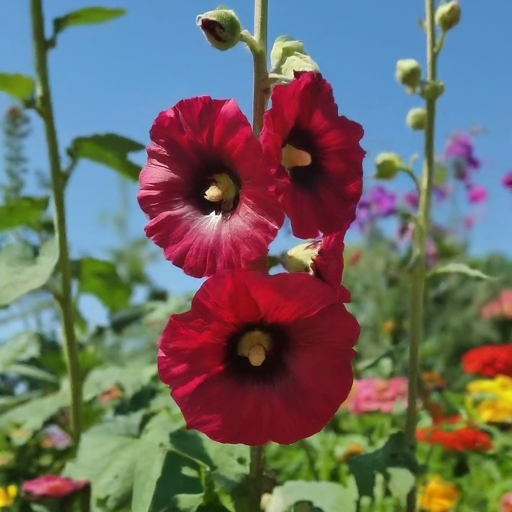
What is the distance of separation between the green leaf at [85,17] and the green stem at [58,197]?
3cm

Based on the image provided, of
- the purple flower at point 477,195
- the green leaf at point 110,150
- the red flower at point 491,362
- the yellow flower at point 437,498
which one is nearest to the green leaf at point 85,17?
the green leaf at point 110,150

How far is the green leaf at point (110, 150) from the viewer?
1.24m

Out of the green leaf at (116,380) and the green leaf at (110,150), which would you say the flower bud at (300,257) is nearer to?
the green leaf at (110,150)

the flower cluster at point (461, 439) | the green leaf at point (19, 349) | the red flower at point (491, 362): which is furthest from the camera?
the red flower at point (491, 362)

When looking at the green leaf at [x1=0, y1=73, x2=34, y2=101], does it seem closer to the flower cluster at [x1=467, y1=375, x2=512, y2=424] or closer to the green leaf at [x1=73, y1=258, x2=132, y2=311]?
the green leaf at [x1=73, y1=258, x2=132, y2=311]

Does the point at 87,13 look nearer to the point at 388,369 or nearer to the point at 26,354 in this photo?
the point at 26,354

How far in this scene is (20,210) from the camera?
1269mm

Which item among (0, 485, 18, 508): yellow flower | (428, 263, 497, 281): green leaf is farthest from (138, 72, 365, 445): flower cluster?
(0, 485, 18, 508): yellow flower

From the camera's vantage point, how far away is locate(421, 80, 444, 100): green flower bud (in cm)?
126

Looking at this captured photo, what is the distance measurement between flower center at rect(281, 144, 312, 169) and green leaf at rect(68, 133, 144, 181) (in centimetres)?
54

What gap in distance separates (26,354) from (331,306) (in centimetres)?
101

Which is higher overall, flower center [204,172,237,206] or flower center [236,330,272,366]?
flower center [204,172,237,206]

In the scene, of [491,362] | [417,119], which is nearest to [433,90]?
[417,119]

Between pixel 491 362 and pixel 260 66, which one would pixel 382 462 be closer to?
pixel 260 66
